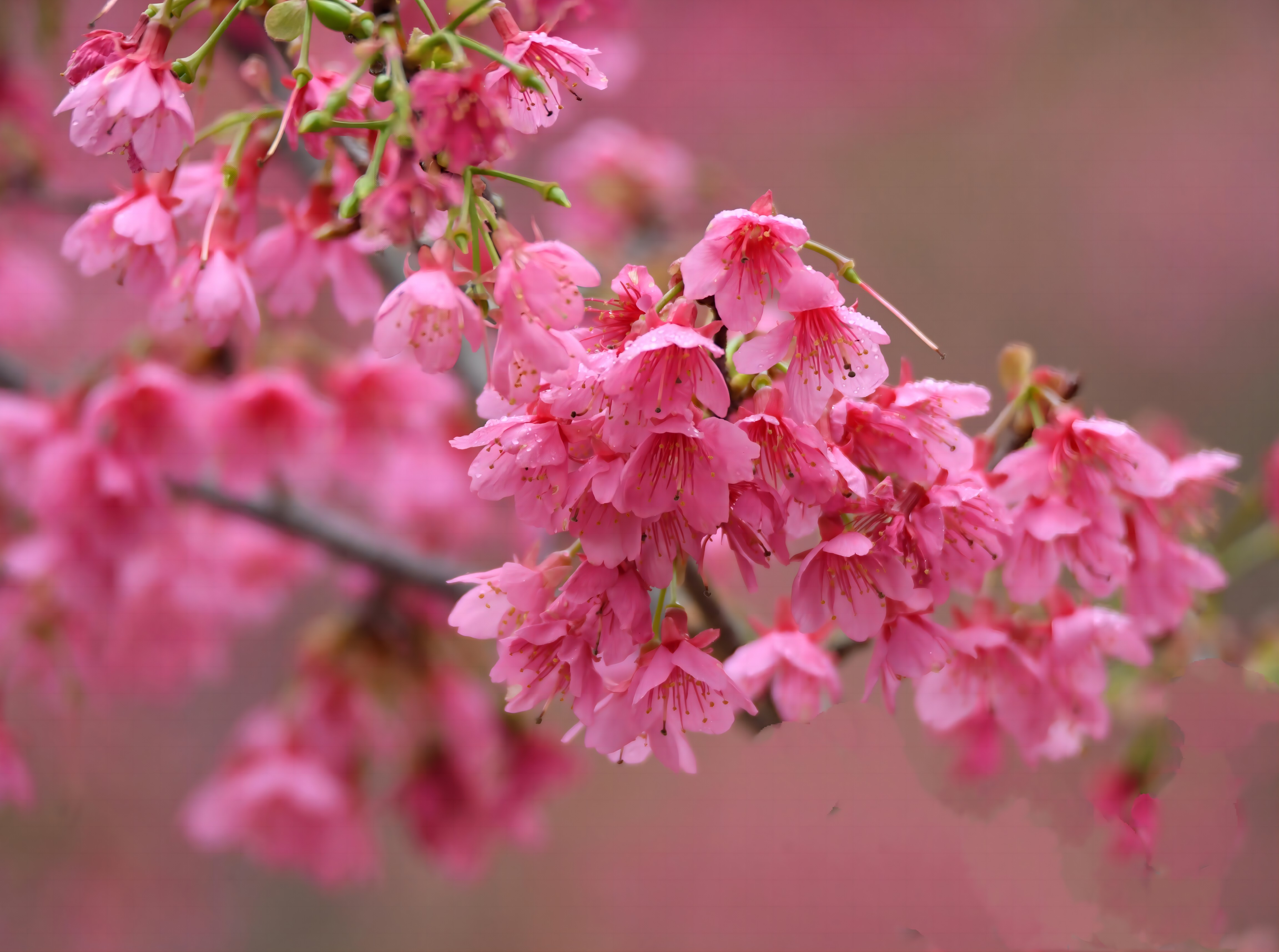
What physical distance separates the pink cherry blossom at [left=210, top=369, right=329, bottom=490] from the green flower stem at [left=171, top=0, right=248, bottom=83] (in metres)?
0.46

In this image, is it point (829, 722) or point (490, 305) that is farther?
point (829, 722)

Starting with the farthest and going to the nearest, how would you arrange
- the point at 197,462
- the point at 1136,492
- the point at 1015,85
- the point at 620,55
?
the point at 1015,85 → the point at 620,55 → the point at 197,462 → the point at 1136,492

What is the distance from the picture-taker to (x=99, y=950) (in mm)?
2148

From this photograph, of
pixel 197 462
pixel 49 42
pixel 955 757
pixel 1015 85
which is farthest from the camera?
pixel 1015 85

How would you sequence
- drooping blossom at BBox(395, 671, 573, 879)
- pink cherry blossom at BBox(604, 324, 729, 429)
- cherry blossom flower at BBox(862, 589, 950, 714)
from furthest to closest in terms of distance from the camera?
drooping blossom at BBox(395, 671, 573, 879), cherry blossom flower at BBox(862, 589, 950, 714), pink cherry blossom at BBox(604, 324, 729, 429)

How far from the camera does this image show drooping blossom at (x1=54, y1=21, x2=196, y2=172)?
0.51 metres

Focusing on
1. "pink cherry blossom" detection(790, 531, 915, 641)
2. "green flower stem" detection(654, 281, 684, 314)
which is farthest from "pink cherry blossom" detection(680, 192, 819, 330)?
"pink cherry blossom" detection(790, 531, 915, 641)

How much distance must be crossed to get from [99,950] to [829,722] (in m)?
2.11

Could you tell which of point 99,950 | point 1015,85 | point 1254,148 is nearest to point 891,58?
point 1015,85

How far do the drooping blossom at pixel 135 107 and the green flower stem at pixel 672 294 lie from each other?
0.26m

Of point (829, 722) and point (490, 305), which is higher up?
point (490, 305)

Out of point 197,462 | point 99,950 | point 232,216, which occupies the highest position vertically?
point 232,216

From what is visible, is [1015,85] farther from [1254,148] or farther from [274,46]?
[274,46]

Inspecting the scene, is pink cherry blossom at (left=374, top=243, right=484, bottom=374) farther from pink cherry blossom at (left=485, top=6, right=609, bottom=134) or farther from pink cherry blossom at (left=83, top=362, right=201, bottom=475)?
pink cherry blossom at (left=83, top=362, right=201, bottom=475)
